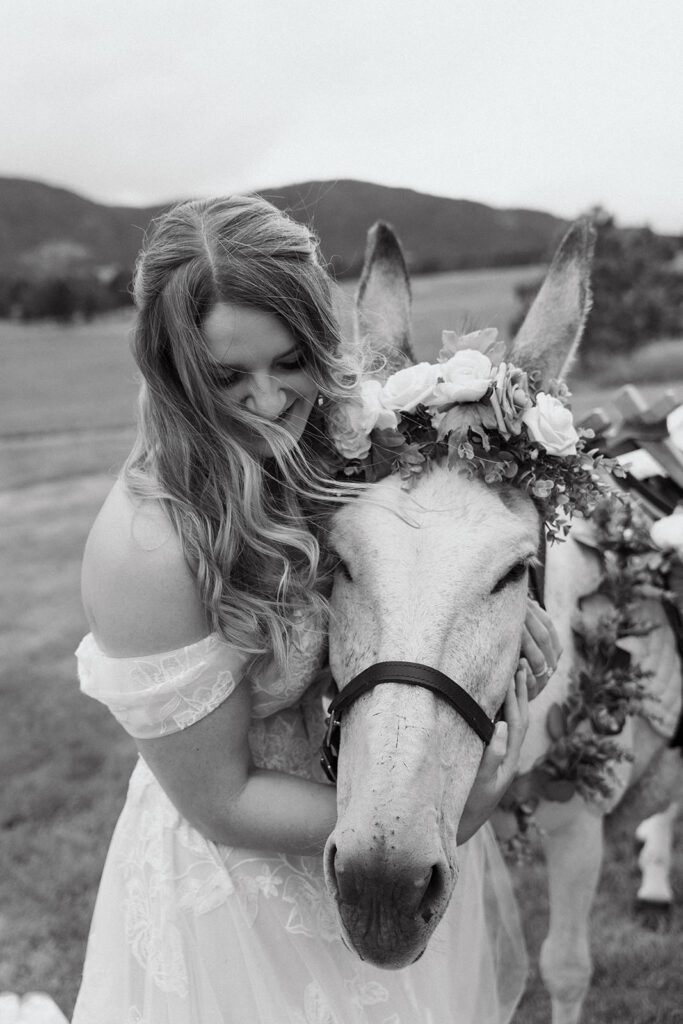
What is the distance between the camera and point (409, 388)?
2.14 meters

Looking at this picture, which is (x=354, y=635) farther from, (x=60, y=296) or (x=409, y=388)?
(x=60, y=296)

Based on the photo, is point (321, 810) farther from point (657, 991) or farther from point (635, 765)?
point (657, 991)

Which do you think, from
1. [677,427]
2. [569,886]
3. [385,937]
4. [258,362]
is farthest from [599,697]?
[258,362]

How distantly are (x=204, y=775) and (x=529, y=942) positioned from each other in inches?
102

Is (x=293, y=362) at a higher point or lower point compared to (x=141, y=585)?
higher

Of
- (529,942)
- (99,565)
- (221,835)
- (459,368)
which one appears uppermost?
(459,368)

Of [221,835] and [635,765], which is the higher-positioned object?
[221,835]

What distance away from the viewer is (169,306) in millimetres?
2037

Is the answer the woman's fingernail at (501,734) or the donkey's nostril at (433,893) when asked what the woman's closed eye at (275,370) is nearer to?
the woman's fingernail at (501,734)

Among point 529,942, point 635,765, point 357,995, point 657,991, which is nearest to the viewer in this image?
point 357,995

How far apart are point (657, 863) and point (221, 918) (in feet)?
9.24

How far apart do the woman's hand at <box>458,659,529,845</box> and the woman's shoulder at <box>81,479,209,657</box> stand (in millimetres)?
745

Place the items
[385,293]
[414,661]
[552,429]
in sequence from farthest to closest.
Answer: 1. [385,293]
2. [552,429]
3. [414,661]

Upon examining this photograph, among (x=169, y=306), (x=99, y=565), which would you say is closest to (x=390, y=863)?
(x=99, y=565)
